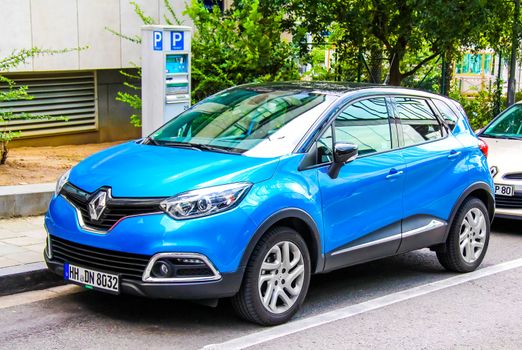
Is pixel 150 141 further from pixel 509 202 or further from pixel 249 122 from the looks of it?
pixel 509 202

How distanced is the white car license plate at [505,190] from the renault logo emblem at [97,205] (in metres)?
5.62

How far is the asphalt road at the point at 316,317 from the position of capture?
591 centimetres

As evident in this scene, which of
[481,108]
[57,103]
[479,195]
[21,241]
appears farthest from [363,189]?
[481,108]

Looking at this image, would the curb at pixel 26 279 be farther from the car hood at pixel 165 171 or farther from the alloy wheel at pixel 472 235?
the alloy wheel at pixel 472 235

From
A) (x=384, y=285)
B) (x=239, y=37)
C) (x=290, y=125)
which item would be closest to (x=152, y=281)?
(x=290, y=125)

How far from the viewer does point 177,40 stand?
9.54 m

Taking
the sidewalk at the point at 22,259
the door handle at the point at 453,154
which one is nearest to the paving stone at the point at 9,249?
the sidewalk at the point at 22,259

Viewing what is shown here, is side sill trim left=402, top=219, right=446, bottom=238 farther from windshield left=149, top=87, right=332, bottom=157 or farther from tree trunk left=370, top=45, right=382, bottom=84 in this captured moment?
tree trunk left=370, top=45, right=382, bottom=84

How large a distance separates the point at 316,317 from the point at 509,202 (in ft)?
14.2

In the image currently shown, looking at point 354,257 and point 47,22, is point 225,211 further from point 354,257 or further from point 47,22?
point 47,22

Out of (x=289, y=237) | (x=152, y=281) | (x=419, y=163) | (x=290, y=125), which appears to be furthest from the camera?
(x=419, y=163)

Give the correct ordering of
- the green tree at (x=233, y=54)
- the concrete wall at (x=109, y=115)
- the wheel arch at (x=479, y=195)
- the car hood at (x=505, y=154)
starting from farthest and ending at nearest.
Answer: the concrete wall at (x=109, y=115)
the green tree at (x=233, y=54)
the car hood at (x=505, y=154)
the wheel arch at (x=479, y=195)

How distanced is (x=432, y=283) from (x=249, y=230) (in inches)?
99.4

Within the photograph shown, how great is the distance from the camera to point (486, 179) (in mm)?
8188
